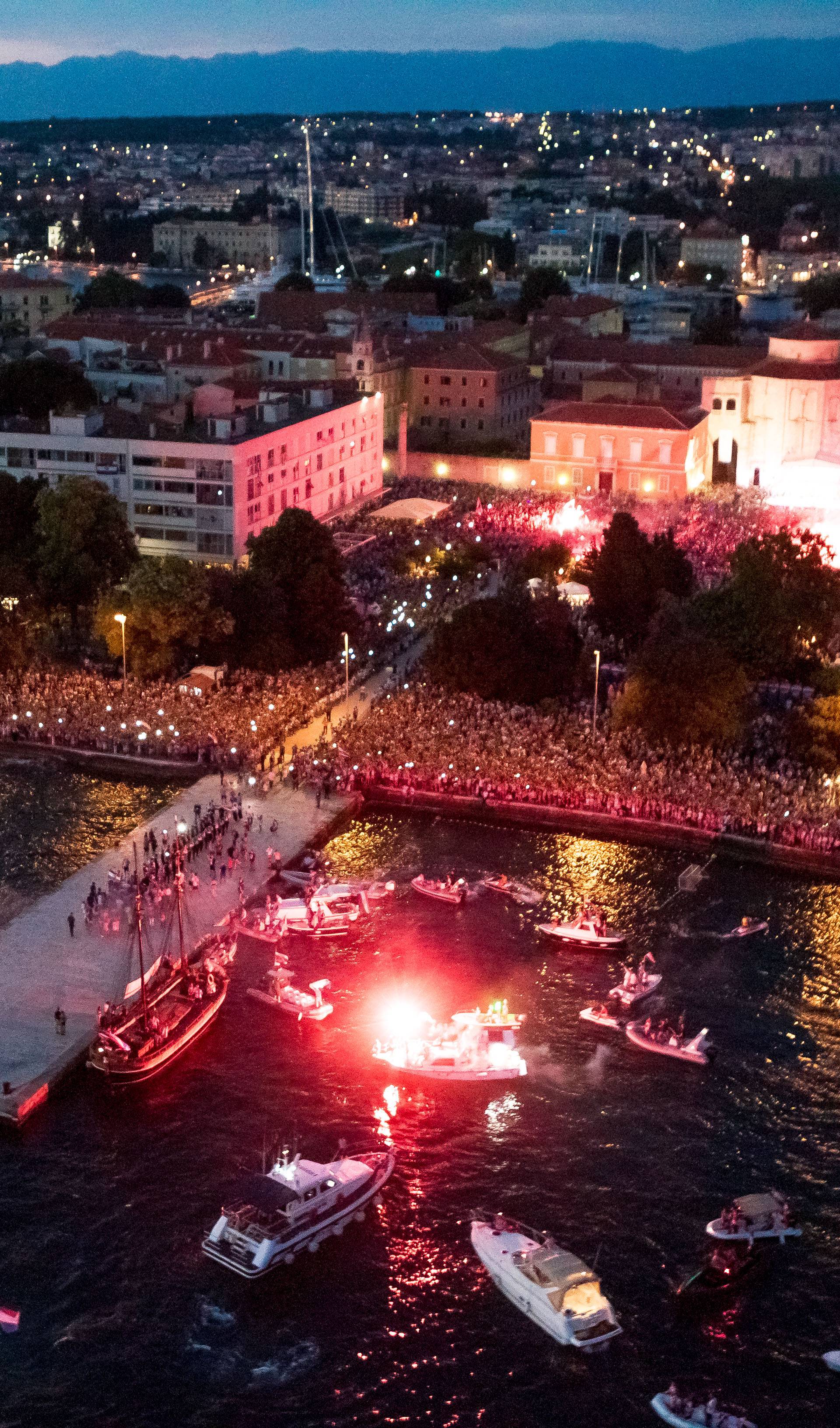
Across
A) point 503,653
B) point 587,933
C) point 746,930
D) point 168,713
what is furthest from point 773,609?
point 168,713

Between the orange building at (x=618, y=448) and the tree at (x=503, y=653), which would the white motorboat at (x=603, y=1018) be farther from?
the orange building at (x=618, y=448)

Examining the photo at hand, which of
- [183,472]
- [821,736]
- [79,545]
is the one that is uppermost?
[183,472]

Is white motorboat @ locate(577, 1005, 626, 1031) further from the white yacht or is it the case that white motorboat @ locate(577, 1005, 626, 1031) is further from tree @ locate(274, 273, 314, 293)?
tree @ locate(274, 273, 314, 293)

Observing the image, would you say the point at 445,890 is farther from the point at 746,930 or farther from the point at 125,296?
the point at 125,296

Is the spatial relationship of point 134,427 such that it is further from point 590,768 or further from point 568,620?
point 590,768

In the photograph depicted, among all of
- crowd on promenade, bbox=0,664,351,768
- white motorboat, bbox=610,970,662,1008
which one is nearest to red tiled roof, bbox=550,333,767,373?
crowd on promenade, bbox=0,664,351,768
